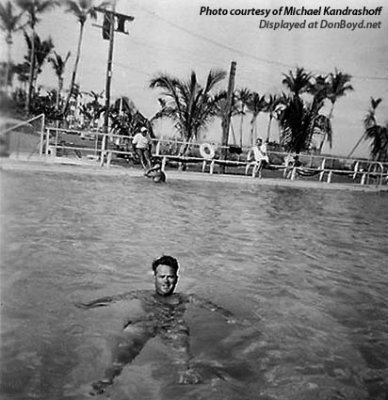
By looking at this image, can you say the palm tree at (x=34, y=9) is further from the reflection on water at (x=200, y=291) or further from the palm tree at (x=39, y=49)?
the reflection on water at (x=200, y=291)

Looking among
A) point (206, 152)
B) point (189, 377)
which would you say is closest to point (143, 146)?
point (206, 152)

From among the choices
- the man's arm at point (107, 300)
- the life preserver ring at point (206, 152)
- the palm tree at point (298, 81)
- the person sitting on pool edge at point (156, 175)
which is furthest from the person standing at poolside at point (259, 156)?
the man's arm at point (107, 300)

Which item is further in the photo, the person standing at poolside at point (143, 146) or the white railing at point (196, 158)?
the person standing at poolside at point (143, 146)

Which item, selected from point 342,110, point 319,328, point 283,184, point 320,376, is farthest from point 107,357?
point 283,184

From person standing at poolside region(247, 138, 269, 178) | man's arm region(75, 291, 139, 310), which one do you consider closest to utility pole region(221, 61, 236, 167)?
person standing at poolside region(247, 138, 269, 178)

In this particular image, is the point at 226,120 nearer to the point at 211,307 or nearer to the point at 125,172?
the point at 125,172

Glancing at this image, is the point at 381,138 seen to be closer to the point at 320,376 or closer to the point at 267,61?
the point at 267,61

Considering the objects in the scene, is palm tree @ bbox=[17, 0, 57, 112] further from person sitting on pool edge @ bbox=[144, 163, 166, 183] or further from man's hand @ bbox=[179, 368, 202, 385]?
person sitting on pool edge @ bbox=[144, 163, 166, 183]
